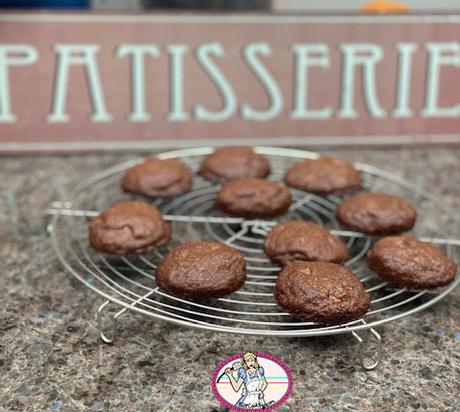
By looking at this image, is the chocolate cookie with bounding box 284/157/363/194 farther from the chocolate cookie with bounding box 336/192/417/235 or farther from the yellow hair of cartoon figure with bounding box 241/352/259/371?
the yellow hair of cartoon figure with bounding box 241/352/259/371

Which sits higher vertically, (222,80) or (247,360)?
(222,80)

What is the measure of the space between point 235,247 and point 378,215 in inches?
11.6

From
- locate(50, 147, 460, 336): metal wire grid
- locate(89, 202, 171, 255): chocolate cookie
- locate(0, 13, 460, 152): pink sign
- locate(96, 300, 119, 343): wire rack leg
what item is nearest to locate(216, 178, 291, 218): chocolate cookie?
locate(50, 147, 460, 336): metal wire grid

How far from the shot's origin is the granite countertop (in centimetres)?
91

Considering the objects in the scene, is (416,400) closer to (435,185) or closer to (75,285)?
(75,285)

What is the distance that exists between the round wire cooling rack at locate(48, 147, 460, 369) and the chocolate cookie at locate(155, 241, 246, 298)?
0.08 ft

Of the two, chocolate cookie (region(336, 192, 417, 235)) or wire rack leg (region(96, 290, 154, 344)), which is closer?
wire rack leg (region(96, 290, 154, 344))

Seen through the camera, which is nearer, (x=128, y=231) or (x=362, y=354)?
(x=362, y=354)

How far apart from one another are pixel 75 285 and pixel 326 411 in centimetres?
54

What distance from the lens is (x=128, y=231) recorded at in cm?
121

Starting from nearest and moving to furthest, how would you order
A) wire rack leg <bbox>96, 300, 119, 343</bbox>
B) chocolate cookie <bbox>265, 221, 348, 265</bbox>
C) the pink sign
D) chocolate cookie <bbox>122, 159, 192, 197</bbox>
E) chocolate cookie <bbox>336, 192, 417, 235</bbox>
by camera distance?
wire rack leg <bbox>96, 300, 119, 343</bbox>
chocolate cookie <bbox>265, 221, 348, 265</bbox>
chocolate cookie <bbox>336, 192, 417, 235</bbox>
chocolate cookie <bbox>122, 159, 192, 197</bbox>
the pink sign

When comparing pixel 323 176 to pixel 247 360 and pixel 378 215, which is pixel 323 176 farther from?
pixel 247 360

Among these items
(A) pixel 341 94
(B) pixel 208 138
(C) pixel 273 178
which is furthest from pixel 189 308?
(A) pixel 341 94

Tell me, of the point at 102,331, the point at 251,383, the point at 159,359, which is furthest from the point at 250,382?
the point at 102,331
